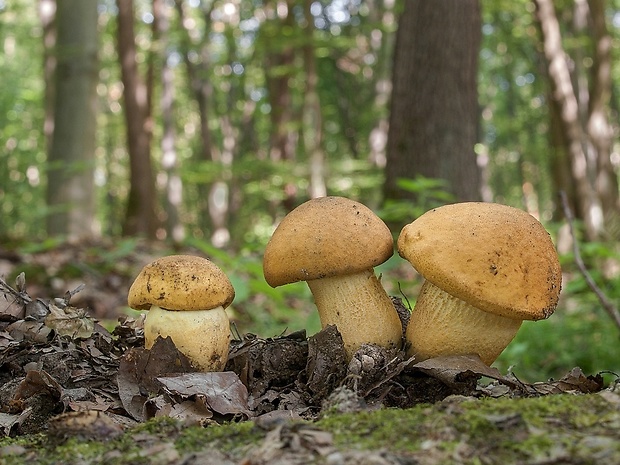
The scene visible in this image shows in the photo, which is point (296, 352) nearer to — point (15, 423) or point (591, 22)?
point (15, 423)

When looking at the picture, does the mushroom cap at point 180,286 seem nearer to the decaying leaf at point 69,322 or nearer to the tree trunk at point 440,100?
the decaying leaf at point 69,322

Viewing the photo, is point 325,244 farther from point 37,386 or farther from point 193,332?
point 37,386

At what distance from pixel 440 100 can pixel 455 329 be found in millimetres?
4444

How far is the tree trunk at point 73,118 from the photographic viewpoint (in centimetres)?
847

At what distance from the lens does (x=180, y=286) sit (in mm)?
2066

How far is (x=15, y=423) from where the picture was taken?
6.03 ft

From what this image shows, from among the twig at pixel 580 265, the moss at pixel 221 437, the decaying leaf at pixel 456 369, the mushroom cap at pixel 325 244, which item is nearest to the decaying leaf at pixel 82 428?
the moss at pixel 221 437

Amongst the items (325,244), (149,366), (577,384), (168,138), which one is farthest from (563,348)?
(168,138)

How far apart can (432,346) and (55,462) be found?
130cm

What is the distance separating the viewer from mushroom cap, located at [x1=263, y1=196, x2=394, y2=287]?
2055 millimetres

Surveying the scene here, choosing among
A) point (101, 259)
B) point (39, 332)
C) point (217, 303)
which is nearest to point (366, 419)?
point (217, 303)

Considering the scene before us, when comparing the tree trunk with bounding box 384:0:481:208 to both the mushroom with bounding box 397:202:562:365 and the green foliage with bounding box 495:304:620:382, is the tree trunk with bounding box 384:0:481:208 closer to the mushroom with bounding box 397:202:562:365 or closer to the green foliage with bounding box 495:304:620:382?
the green foliage with bounding box 495:304:620:382

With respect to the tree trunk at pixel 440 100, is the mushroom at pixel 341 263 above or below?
below

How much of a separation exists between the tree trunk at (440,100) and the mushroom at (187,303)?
13.5 feet
